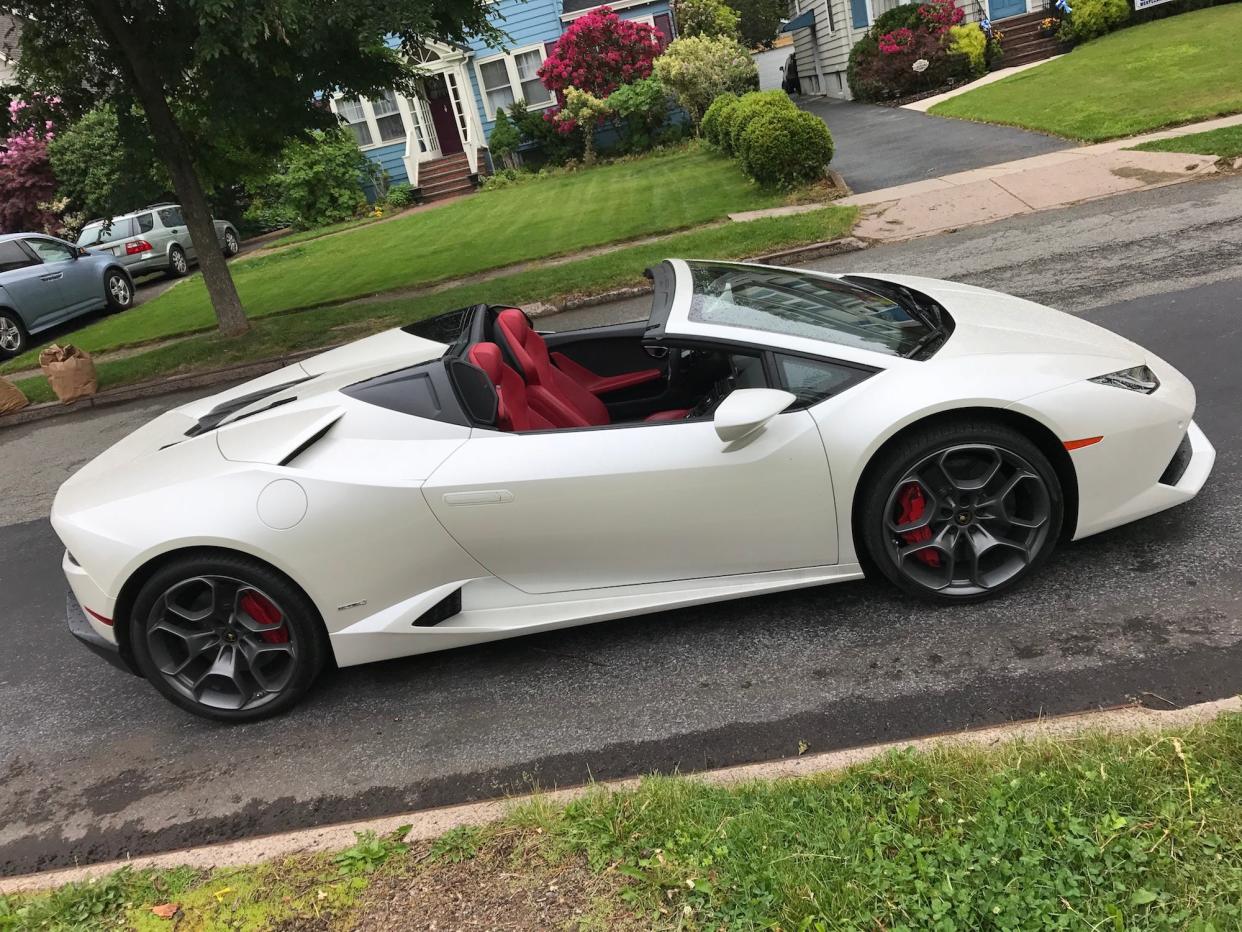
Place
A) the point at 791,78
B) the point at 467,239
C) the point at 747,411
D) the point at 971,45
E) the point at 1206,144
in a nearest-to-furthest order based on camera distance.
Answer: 1. the point at 747,411
2. the point at 1206,144
3. the point at 467,239
4. the point at 971,45
5. the point at 791,78

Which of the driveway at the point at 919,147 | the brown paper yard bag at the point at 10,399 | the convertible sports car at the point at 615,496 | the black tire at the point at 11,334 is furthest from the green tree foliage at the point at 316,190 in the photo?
the convertible sports car at the point at 615,496

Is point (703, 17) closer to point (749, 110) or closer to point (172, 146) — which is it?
point (749, 110)

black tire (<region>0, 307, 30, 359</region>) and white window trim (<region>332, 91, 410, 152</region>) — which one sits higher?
white window trim (<region>332, 91, 410, 152</region>)

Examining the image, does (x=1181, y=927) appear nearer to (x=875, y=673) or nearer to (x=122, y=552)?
(x=875, y=673)

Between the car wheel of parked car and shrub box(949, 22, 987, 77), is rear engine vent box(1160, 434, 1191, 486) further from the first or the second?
the car wheel of parked car

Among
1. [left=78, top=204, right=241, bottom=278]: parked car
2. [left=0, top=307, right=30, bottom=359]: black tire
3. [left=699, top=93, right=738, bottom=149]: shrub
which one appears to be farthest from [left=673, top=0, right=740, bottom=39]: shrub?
[left=0, top=307, right=30, bottom=359]: black tire

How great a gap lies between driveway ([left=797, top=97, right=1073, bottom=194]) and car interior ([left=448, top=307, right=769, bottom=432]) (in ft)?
29.0

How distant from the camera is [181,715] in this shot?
A: 3.74 metres

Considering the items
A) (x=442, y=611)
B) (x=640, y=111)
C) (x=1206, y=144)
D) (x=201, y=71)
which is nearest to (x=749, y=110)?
(x=1206, y=144)

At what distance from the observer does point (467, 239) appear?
15898 millimetres

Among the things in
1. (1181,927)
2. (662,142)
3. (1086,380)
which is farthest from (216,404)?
(662,142)

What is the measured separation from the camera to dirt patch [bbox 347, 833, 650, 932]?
7.39 ft

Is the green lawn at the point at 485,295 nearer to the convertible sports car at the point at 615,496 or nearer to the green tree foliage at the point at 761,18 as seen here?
the convertible sports car at the point at 615,496

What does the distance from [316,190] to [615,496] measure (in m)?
24.0
